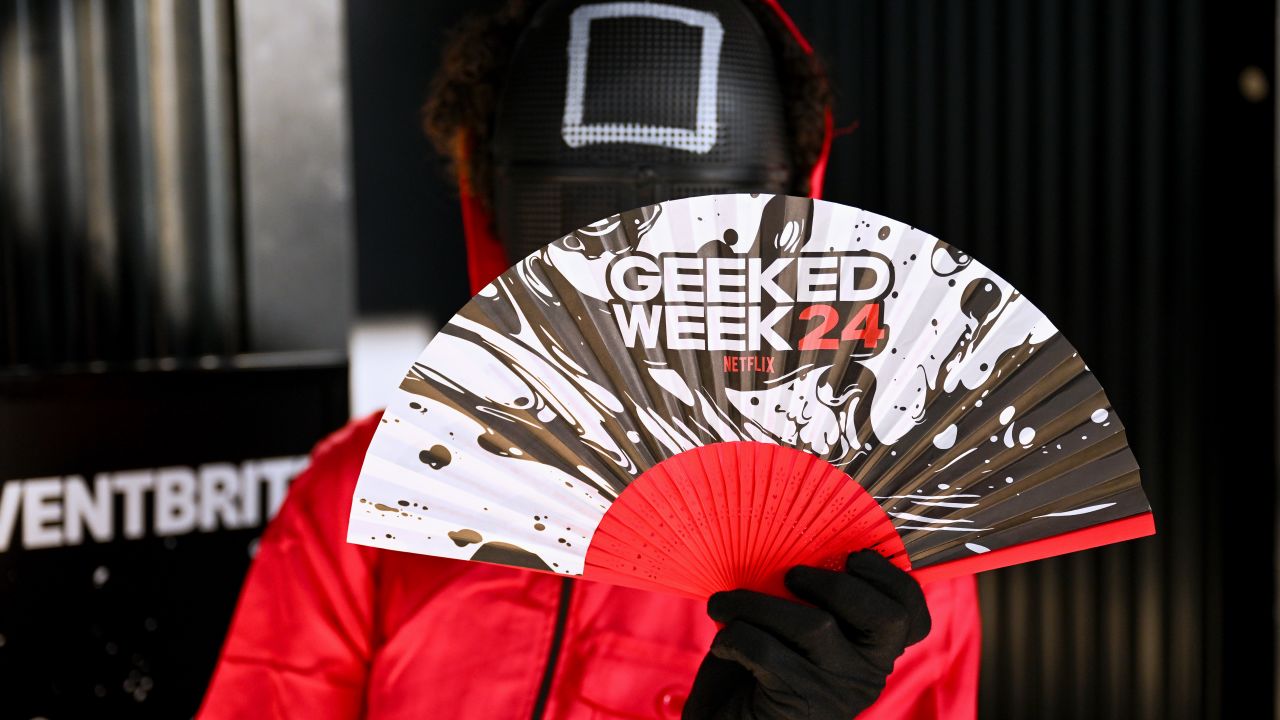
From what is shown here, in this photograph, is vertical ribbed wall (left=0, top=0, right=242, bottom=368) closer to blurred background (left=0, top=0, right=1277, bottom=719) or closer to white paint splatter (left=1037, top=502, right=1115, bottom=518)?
blurred background (left=0, top=0, right=1277, bottom=719)

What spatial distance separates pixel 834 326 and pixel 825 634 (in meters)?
0.27

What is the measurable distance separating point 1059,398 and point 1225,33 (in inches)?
67.4

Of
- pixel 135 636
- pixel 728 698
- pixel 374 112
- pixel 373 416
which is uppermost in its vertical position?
pixel 374 112

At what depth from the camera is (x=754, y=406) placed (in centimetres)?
87

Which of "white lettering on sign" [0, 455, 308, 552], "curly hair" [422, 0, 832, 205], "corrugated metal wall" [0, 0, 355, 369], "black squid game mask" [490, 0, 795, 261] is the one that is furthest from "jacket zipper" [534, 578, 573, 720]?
"corrugated metal wall" [0, 0, 355, 369]

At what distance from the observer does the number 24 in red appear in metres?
0.85

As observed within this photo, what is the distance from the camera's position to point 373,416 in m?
1.21

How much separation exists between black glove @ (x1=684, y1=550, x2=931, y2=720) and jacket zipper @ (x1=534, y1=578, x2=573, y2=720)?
241mm

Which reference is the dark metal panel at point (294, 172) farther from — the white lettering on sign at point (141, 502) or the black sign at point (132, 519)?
the white lettering on sign at point (141, 502)

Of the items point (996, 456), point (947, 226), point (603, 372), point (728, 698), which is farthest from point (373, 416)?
point (947, 226)

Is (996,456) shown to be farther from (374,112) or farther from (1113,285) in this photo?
(374,112)

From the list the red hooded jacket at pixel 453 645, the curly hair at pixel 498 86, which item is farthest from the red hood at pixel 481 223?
the red hooded jacket at pixel 453 645

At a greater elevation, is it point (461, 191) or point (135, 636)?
point (461, 191)

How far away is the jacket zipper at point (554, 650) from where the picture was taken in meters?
1.03
